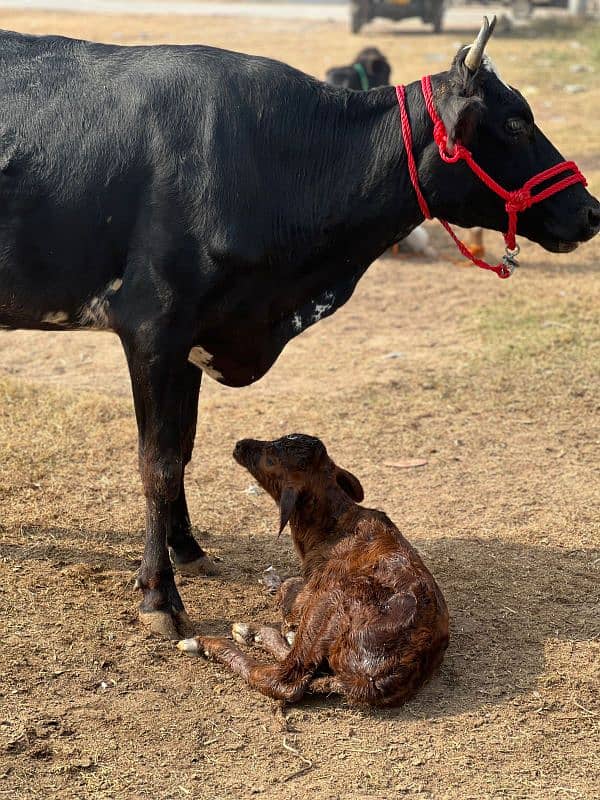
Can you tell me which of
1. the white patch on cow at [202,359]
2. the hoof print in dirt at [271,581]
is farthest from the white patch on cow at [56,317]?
the hoof print in dirt at [271,581]

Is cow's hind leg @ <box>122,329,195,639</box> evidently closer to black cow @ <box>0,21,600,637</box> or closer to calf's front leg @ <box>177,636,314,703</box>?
black cow @ <box>0,21,600,637</box>

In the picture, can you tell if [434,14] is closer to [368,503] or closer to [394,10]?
[394,10]

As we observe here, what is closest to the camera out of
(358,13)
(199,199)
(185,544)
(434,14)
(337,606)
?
(337,606)

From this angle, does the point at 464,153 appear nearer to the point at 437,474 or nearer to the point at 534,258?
the point at 437,474

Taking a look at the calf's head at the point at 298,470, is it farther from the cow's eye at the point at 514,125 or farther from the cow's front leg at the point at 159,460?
the cow's eye at the point at 514,125

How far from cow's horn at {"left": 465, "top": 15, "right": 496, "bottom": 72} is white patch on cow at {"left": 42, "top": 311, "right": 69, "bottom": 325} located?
6.30ft

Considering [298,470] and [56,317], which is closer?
[56,317]

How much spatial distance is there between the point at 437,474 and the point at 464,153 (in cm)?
251

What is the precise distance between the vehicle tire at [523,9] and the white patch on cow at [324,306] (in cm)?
2559

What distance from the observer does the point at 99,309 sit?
4719 mm

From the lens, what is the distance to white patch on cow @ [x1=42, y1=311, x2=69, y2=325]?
4781mm

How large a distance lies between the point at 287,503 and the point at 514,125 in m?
1.81

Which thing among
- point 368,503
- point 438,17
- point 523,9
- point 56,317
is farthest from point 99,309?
point 523,9

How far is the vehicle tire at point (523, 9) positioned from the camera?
28.3m
